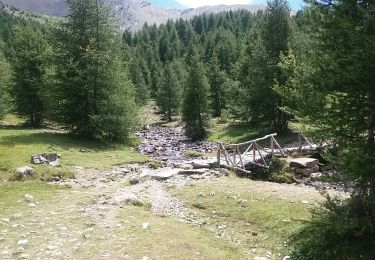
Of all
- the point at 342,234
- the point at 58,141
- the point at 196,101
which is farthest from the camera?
the point at 196,101

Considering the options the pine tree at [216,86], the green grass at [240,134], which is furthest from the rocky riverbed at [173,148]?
the pine tree at [216,86]

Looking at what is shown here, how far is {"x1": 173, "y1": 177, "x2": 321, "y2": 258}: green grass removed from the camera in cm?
1491

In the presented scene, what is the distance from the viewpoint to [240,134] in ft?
161

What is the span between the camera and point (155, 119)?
84438 millimetres

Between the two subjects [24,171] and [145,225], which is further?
[24,171]

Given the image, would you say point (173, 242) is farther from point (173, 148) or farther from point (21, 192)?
point (173, 148)

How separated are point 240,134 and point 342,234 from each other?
1531 inches

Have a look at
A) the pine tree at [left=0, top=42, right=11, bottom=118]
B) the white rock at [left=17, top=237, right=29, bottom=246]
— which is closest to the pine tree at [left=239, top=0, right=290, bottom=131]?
the pine tree at [left=0, top=42, right=11, bottom=118]

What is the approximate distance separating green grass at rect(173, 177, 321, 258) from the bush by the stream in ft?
6.82

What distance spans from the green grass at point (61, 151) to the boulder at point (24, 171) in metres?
0.50

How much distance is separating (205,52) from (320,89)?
135 m

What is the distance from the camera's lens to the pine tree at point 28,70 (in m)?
47.2

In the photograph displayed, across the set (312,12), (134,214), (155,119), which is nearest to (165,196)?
(134,214)

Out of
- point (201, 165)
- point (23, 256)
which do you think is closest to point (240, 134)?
point (201, 165)
